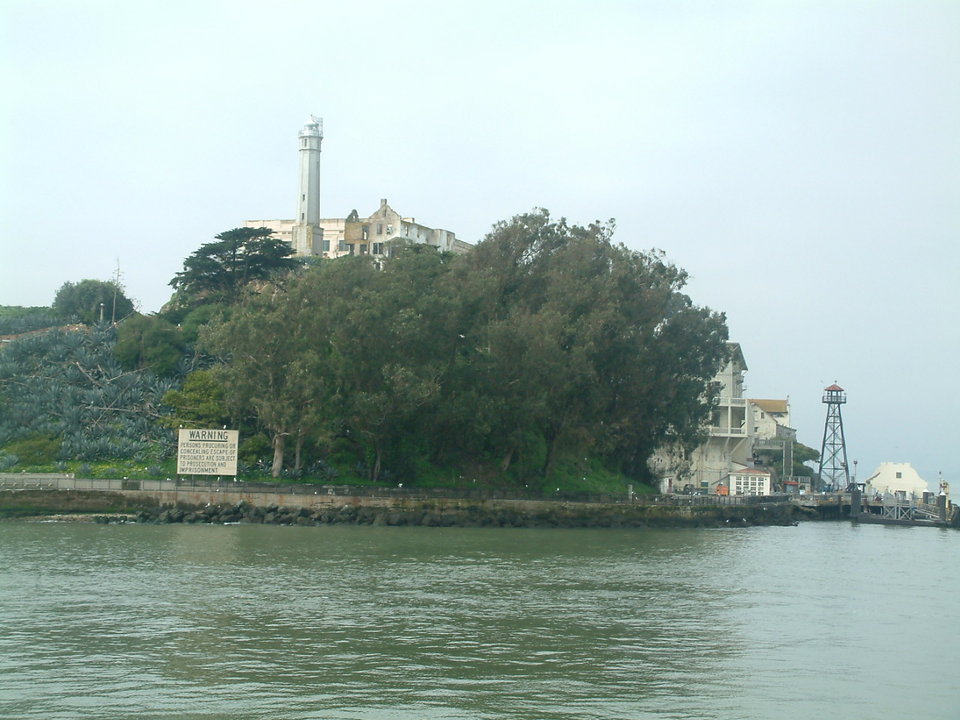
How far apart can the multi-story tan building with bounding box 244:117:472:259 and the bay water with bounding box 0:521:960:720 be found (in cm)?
6173

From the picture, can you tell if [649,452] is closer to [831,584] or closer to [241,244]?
[241,244]

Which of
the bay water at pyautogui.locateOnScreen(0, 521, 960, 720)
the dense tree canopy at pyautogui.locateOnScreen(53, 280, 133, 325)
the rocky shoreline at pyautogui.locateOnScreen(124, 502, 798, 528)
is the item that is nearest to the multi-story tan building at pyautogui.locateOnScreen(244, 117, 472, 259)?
the dense tree canopy at pyautogui.locateOnScreen(53, 280, 133, 325)

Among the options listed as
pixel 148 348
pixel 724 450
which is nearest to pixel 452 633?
pixel 148 348

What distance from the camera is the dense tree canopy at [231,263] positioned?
78.3m

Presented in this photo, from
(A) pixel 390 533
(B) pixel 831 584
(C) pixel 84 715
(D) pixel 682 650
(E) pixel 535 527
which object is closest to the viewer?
(C) pixel 84 715

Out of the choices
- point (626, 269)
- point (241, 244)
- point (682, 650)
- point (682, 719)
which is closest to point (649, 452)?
point (626, 269)

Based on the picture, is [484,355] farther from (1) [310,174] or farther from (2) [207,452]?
(1) [310,174]

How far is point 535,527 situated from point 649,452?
741 inches

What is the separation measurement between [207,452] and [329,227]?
52743 mm

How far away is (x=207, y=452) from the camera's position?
5675 cm

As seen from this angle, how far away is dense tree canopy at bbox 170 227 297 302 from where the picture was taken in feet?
257

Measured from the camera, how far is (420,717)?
55.9ft

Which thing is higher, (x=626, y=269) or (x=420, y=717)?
(x=626, y=269)

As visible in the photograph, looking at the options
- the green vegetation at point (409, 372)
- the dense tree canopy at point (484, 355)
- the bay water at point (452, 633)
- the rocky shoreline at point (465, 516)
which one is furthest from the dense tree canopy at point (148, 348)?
the bay water at point (452, 633)
